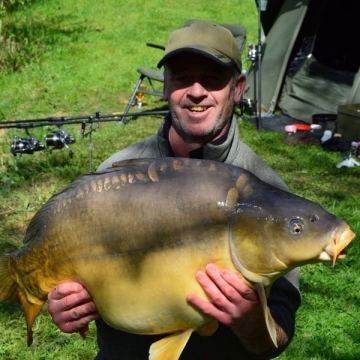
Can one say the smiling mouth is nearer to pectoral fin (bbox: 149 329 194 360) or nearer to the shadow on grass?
pectoral fin (bbox: 149 329 194 360)

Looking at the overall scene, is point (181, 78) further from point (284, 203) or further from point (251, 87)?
point (251, 87)

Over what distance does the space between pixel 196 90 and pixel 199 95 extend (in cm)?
2

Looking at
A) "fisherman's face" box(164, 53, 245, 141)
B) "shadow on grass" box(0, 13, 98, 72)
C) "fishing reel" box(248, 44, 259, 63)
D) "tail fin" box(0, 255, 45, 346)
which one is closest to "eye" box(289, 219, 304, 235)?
"fisherman's face" box(164, 53, 245, 141)

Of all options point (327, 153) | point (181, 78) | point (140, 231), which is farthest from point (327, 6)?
point (140, 231)

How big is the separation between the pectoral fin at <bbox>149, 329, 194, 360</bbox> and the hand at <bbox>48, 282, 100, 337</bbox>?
0.68 feet

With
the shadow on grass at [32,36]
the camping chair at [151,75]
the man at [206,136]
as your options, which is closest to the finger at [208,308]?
the man at [206,136]

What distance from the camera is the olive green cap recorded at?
2.01 meters

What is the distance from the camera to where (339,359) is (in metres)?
3.53

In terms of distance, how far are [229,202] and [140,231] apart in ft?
0.78

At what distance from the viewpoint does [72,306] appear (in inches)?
72.0

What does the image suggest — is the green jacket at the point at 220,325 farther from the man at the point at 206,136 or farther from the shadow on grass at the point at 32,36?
the shadow on grass at the point at 32,36

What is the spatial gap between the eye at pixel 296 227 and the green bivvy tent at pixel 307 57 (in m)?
6.22

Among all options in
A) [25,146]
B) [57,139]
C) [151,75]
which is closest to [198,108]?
[25,146]

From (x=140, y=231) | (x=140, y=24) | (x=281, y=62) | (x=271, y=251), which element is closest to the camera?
(x=271, y=251)
